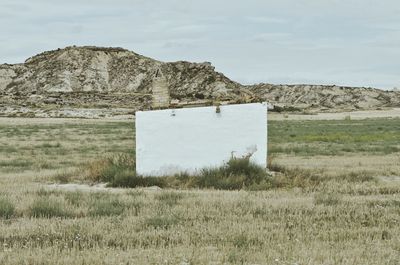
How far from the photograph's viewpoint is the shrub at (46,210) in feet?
37.2

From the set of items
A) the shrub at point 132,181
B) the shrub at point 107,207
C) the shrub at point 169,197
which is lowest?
the shrub at point 132,181

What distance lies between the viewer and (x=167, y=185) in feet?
54.1

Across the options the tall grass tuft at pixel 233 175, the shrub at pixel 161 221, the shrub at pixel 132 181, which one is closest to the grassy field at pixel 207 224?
the shrub at pixel 161 221

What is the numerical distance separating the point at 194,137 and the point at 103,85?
117483 millimetres

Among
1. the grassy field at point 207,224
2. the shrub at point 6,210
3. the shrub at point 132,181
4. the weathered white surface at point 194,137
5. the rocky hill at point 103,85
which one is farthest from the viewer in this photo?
the rocky hill at point 103,85

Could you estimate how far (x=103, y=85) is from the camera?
5226 inches

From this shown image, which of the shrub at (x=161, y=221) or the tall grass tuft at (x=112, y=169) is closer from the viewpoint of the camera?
the shrub at (x=161, y=221)

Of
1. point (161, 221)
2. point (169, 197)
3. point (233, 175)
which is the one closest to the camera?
point (161, 221)

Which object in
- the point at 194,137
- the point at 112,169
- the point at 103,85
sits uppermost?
the point at 103,85

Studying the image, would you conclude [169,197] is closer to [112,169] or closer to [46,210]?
[46,210]

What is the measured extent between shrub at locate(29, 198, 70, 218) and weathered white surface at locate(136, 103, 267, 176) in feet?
18.7

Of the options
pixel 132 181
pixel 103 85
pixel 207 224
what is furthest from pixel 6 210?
pixel 103 85

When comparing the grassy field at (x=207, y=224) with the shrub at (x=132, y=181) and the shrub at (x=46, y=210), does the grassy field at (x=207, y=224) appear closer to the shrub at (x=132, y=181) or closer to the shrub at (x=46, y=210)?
the shrub at (x=46, y=210)

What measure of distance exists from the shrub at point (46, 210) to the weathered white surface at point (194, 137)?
18.7 feet
